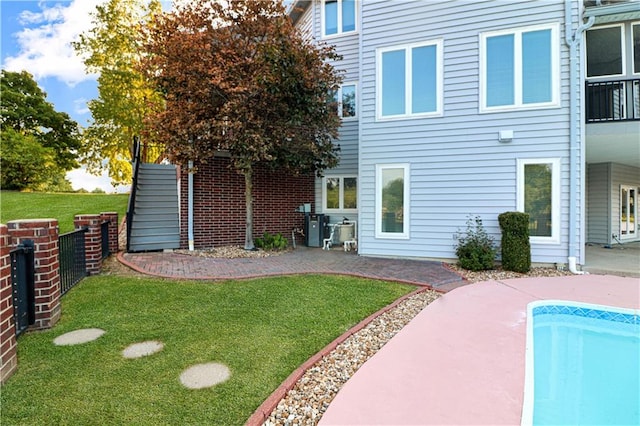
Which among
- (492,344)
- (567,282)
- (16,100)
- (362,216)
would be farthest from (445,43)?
(16,100)

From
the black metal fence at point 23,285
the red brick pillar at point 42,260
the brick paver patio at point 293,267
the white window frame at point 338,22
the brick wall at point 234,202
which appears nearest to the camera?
the black metal fence at point 23,285

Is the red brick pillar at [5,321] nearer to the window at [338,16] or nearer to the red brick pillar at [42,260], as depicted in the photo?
the red brick pillar at [42,260]

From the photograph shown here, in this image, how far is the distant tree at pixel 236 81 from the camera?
25.9ft

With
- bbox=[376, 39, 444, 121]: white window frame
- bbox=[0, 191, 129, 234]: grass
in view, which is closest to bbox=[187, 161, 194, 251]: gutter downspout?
bbox=[0, 191, 129, 234]: grass

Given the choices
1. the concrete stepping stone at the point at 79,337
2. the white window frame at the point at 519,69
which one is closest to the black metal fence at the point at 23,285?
the concrete stepping stone at the point at 79,337

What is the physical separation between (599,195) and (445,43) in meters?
8.38

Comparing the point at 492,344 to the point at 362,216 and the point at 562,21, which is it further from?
the point at 562,21

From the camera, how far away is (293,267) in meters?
7.34

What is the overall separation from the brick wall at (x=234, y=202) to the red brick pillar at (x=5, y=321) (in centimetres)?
628

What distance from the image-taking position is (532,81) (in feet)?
24.7

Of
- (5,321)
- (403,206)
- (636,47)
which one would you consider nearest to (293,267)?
(403,206)

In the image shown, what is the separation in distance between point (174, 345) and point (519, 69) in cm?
870

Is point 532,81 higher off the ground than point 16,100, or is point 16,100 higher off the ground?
point 16,100

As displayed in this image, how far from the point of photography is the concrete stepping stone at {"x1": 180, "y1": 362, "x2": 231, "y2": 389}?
108 inches
